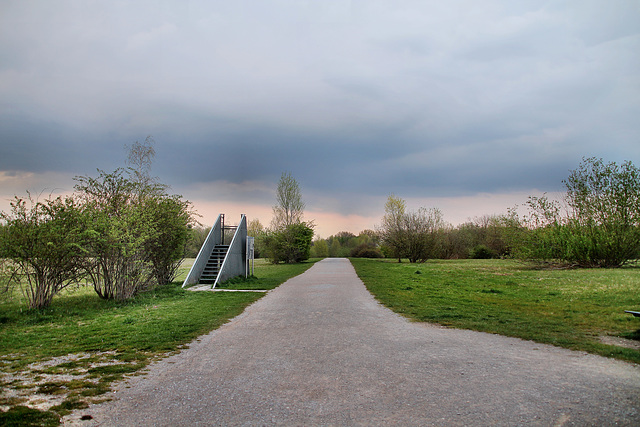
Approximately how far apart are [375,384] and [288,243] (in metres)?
37.4

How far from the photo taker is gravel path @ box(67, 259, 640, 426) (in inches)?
135

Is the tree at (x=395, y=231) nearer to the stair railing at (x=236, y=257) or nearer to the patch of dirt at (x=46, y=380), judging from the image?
the stair railing at (x=236, y=257)

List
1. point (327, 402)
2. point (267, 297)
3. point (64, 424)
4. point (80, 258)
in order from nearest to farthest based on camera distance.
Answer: point (64, 424), point (327, 402), point (80, 258), point (267, 297)

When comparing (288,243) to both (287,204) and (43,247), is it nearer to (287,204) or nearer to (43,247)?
(287,204)

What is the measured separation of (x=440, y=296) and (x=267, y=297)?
5.62 metres

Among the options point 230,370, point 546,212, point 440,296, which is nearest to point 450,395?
point 230,370

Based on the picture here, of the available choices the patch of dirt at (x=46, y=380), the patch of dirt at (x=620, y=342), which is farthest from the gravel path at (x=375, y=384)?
the patch of dirt at (x=620, y=342)

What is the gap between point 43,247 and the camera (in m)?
9.22

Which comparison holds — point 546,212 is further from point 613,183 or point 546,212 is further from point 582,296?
point 582,296

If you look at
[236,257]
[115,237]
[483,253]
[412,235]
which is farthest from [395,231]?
[115,237]

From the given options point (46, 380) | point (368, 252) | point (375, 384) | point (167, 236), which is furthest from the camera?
point (368, 252)

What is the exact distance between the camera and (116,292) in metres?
11.4

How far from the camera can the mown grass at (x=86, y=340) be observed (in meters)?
4.10

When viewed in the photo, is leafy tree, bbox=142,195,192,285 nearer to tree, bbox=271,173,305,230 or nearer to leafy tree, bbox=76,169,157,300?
leafy tree, bbox=76,169,157,300
